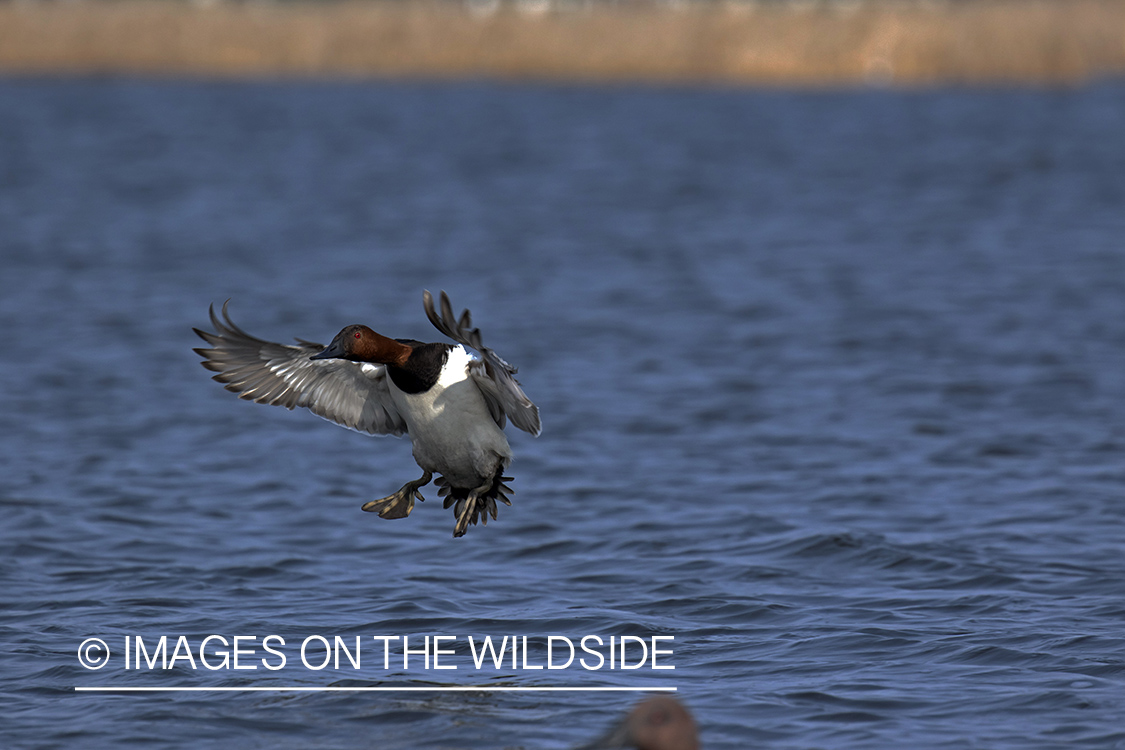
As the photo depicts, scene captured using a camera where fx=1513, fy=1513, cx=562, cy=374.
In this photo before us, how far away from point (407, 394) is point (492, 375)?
61 cm

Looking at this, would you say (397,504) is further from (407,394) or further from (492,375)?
(492,375)

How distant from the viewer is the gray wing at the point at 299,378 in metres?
7.67

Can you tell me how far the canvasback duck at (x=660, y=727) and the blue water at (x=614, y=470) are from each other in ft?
5.36

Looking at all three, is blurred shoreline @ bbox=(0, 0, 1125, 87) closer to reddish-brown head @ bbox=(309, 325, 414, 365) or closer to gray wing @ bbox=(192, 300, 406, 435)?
gray wing @ bbox=(192, 300, 406, 435)

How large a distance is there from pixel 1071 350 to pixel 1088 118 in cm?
2887

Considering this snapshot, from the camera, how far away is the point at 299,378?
7.77m

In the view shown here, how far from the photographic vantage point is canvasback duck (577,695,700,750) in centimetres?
499

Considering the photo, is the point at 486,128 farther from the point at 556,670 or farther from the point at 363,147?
the point at 556,670

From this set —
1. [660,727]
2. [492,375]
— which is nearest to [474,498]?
[492,375]

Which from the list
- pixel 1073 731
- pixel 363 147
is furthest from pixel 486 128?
pixel 1073 731

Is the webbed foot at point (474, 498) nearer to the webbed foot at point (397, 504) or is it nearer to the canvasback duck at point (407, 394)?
the canvasback duck at point (407, 394)

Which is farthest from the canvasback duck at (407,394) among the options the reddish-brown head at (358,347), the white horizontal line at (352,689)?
the white horizontal line at (352,689)

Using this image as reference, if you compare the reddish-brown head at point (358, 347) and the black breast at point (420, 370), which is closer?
the reddish-brown head at point (358, 347)

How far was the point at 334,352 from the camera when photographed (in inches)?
271
